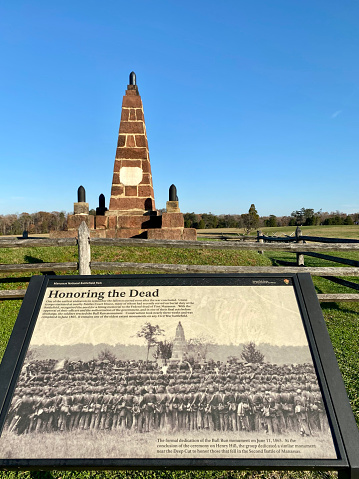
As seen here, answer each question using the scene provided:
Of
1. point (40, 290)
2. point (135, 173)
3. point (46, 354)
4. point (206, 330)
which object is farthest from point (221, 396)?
point (135, 173)

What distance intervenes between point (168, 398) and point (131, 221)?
8744mm

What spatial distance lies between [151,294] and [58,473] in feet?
5.23

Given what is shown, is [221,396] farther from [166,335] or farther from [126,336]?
[126,336]

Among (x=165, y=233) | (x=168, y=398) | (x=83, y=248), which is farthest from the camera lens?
(x=165, y=233)

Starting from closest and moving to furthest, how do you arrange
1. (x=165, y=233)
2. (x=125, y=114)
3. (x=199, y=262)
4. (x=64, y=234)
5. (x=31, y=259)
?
1. (x=31, y=259)
2. (x=165, y=233)
3. (x=64, y=234)
4. (x=199, y=262)
5. (x=125, y=114)

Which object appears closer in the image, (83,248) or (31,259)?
(83,248)

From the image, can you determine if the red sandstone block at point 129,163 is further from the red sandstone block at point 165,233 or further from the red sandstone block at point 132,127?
the red sandstone block at point 165,233

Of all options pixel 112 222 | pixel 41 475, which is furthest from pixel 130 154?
pixel 41 475

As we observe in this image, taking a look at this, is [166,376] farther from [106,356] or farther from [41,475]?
[41,475]

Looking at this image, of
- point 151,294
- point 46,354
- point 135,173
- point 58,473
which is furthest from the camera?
point 135,173

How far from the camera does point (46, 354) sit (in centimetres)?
195

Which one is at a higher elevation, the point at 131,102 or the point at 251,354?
the point at 131,102

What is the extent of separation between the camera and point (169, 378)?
70.7 inches

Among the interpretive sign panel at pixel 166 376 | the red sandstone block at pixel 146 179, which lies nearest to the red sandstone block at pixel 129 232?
the red sandstone block at pixel 146 179
